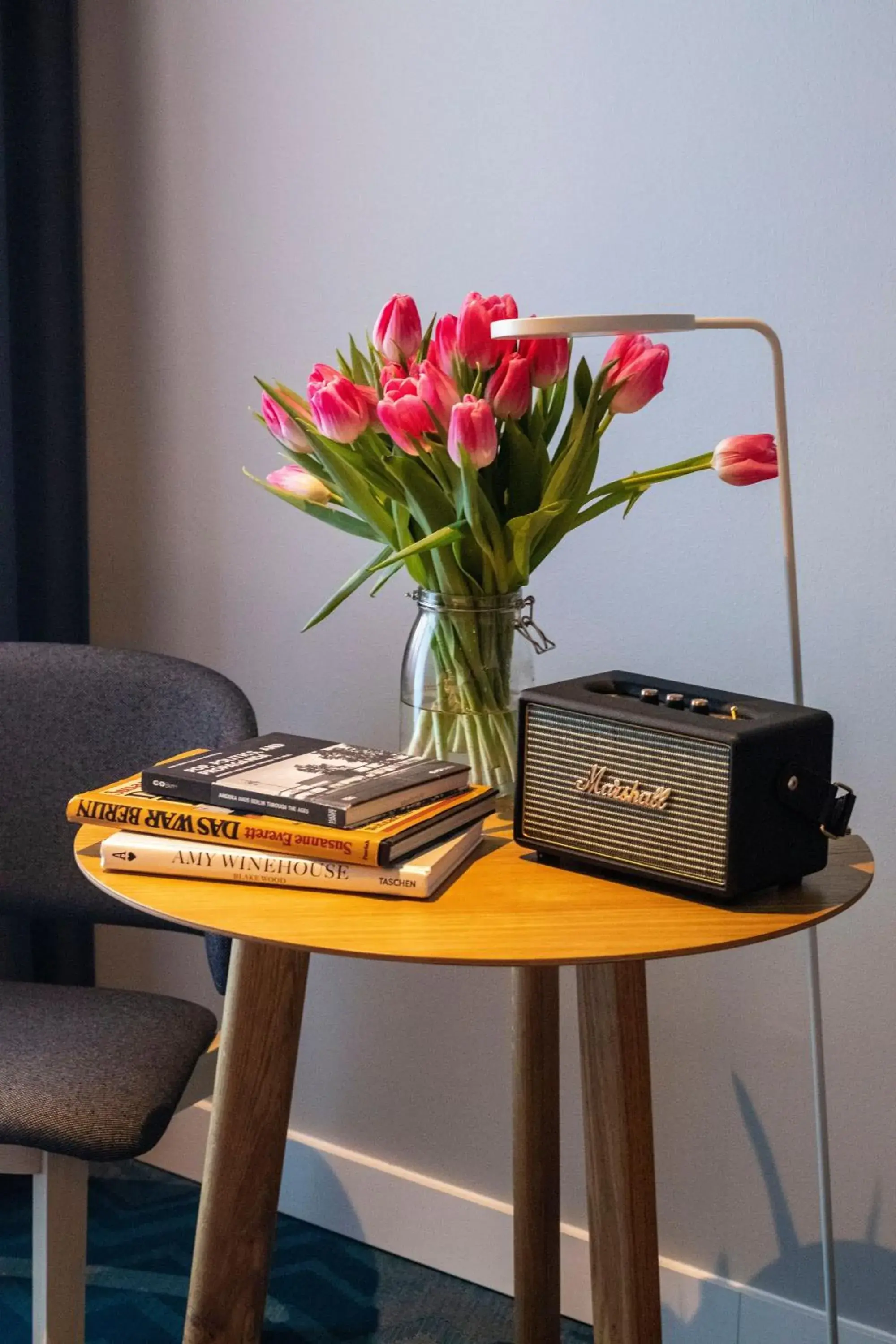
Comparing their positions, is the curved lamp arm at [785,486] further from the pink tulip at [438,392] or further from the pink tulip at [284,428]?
the pink tulip at [284,428]

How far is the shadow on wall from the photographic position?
1479 mm

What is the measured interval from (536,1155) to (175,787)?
0.54 m

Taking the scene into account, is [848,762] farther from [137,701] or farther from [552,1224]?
[137,701]

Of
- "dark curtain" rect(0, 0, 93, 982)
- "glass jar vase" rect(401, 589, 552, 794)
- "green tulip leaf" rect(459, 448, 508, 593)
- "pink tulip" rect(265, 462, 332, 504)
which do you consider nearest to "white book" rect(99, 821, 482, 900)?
"glass jar vase" rect(401, 589, 552, 794)

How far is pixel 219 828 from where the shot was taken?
1031 mm

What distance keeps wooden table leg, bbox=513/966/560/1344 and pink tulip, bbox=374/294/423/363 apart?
1.86 feet

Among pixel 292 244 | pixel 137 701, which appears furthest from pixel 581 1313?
pixel 292 244

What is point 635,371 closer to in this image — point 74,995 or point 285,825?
point 285,825

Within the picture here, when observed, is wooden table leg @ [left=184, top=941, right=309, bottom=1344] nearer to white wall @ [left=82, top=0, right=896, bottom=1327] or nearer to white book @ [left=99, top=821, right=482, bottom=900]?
white book @ [left=99, top=821, right=482, bottom=900]

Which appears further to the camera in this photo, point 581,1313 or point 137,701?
point 581,1313

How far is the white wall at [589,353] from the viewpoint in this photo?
1384 mm

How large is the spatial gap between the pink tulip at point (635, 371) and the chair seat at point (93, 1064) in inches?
29.9

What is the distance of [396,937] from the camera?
3.00 ft

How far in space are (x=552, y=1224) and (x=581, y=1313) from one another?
0.41 metres
